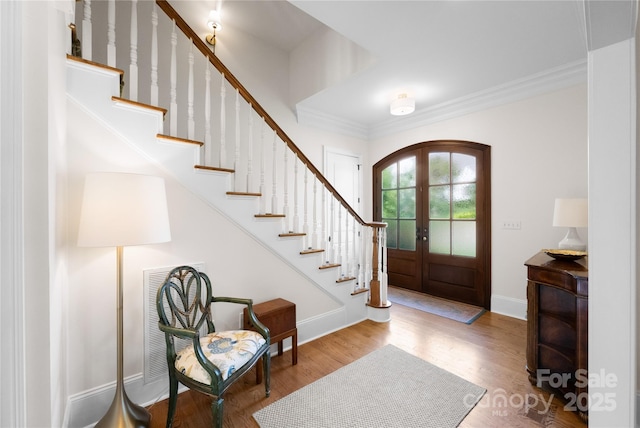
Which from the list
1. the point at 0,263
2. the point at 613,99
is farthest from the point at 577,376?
the point at 0,263

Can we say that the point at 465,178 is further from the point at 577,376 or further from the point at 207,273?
the point at 207,273

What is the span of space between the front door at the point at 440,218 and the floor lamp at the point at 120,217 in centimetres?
353

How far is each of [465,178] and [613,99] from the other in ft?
8.19

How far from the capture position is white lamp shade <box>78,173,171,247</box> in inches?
48.7

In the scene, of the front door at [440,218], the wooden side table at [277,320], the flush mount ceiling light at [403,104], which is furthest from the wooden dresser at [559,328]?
the flush mount ceiling light at [403,104]

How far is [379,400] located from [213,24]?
3.91 meters

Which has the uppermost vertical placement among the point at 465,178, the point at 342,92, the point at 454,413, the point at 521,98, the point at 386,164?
the point at 342,92

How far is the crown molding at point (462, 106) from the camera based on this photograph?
8.89 feet

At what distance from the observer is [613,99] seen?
113 cm

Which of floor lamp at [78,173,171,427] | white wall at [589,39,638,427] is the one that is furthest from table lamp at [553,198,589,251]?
floor lamp at [78,173,171,427]

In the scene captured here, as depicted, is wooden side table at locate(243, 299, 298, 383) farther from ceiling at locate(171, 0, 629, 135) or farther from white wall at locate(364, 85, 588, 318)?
white wall at locate(364, 85, 588, 318)

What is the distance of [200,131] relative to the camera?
2826 mm

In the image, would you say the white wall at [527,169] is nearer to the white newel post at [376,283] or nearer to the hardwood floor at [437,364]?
the hardwood floor at [437,364]

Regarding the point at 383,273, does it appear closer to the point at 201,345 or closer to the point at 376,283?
the point at 376,283
